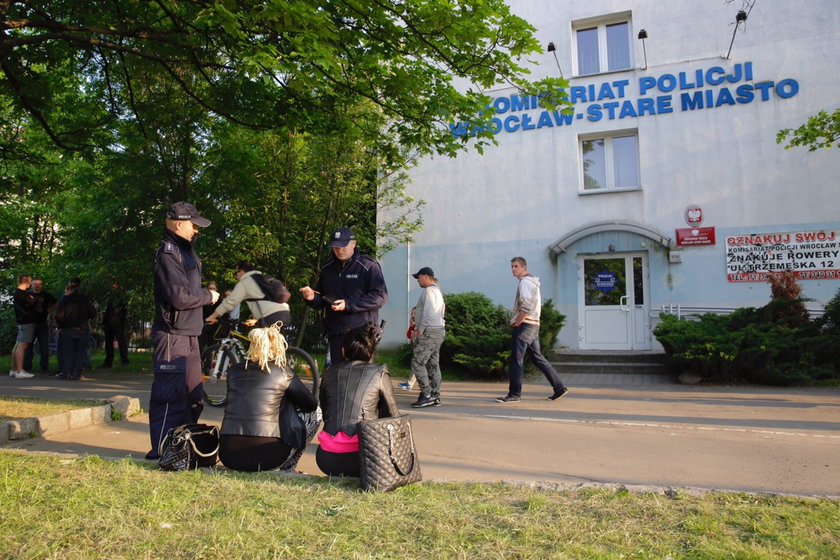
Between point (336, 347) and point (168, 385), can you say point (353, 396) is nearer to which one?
point (336, 347)

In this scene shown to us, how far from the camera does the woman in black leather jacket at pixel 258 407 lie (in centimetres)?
427

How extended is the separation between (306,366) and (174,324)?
381 centimetres

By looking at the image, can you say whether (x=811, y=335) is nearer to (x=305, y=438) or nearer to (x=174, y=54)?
(x=305, y=438)

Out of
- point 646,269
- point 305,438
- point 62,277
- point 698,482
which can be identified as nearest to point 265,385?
point 305,438

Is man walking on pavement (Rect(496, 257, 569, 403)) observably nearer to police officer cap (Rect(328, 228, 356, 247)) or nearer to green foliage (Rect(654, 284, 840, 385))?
police officer cap (Rect(328, 228, 356, 247))

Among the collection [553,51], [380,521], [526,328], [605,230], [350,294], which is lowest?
[380,521]

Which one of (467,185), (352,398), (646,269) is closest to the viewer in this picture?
(352,398)

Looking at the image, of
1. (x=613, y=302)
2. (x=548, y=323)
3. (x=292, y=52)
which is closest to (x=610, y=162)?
(x=613, y=302)

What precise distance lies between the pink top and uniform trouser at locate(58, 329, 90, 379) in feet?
32.5

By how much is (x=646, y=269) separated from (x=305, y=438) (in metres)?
11.6

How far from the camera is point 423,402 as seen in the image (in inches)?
328

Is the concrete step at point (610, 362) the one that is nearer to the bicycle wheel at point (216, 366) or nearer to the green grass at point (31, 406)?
the bicycle wheel at point (216, 366)

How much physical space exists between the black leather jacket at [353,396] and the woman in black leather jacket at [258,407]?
33 cm

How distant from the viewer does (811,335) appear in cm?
1046
